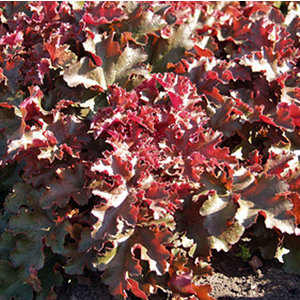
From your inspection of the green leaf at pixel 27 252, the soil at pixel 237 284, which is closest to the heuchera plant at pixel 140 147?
the green leaf at pixel 27 252

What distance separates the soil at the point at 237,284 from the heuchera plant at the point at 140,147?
4.2 inches

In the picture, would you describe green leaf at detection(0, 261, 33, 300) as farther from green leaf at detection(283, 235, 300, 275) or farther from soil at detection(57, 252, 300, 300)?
green leaf at detection(283, 235, 300, 275)

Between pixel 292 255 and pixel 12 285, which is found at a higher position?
pixel 292 255

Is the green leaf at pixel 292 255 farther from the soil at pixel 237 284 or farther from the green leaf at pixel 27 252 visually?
the green leaf at pixel 27 252

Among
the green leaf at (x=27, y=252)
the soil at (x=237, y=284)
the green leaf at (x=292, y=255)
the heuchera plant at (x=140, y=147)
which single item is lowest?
the soil at (x=237, y=284)

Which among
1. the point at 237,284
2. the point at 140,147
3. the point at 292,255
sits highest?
the point at 140,147

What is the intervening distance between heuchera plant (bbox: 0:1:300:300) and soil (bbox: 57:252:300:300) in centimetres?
11

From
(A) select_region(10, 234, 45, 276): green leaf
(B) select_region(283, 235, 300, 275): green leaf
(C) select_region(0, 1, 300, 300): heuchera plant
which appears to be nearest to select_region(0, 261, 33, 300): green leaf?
(C) select_region(0, 1, 300, 300): heuchera plant

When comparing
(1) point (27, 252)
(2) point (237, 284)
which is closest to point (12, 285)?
(1) point (27, 252)

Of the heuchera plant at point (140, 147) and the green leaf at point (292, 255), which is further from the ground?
the heuchera plant at point (140, 147)

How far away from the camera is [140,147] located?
2.83 meters

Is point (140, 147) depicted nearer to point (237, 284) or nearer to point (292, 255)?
point (237, 284)

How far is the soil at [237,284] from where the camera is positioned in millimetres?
2758

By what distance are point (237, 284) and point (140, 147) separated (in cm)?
100
